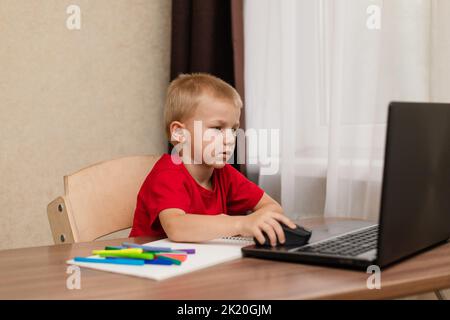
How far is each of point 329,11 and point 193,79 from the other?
19.4 inches


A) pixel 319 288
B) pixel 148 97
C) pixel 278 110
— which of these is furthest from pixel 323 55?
pixel 319 288

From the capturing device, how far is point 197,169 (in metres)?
1.38

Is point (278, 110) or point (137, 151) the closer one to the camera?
point (278, 110)

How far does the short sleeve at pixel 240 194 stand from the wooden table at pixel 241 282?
56 cm

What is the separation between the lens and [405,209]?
2.60 ft

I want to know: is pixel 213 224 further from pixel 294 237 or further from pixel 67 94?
pixel 67 94

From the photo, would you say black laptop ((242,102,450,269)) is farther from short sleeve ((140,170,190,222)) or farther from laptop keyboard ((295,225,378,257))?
short sleeve ((140,170,190,222))

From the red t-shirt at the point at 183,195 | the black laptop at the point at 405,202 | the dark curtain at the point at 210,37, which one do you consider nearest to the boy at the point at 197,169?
the red t-shirt at the point at 183,195

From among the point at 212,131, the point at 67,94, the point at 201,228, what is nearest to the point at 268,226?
the point at 201,228

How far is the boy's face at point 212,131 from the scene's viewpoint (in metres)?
1.32

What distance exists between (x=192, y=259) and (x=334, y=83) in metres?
0.85

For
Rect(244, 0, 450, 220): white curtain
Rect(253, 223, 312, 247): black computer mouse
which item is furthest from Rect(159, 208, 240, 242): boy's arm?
Rect(244, 0, 450, 220): white curtain
